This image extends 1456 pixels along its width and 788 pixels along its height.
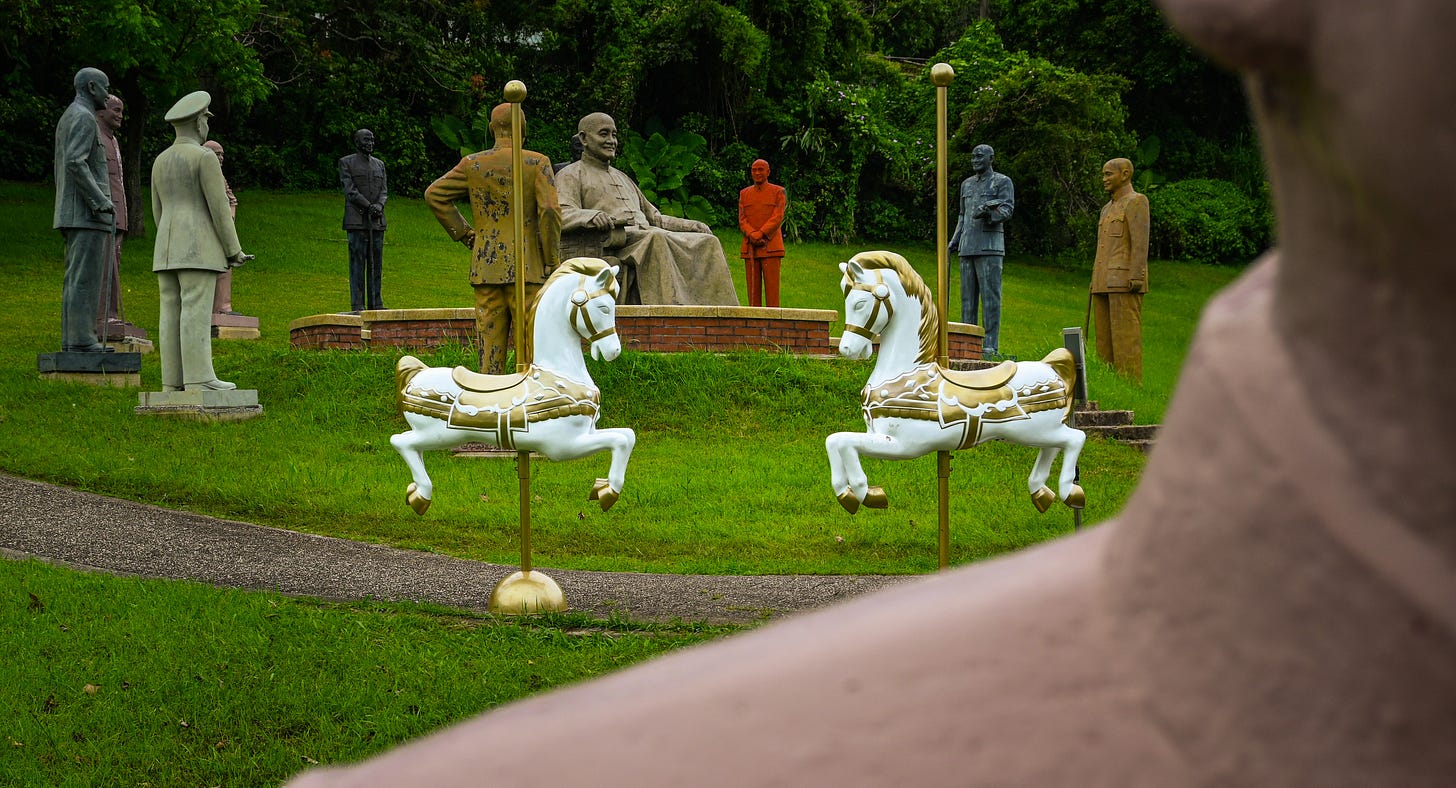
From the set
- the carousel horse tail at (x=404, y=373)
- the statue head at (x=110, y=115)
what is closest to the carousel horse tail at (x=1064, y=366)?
the carousel horse tail at (x=404, y=373)

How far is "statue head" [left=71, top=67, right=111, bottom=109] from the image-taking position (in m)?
10.4

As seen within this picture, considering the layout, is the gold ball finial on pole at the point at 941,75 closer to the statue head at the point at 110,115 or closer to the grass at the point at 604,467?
the grass at the point at 604,467

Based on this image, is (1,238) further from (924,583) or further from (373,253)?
(924,583)

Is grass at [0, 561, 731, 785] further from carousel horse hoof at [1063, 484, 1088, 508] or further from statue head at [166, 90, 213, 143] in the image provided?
statue head at [166, 90, 213, 143]

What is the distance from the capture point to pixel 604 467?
965 cm

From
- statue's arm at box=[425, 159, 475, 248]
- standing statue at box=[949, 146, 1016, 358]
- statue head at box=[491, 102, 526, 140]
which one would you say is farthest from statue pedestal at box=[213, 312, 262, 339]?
standing statue at box=[949, 146, 1016, 358]

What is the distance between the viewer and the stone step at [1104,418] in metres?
11.2

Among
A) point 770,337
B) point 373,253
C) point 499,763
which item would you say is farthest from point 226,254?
point 499,763

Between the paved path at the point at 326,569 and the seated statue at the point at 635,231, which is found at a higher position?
the seated statue at the point at 635,231

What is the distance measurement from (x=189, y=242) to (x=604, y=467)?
11.6 feet

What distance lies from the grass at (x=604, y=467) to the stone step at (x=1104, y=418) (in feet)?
1.12

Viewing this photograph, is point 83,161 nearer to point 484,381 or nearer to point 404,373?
point 404,373

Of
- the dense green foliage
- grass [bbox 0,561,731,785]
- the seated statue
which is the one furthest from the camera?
the dense green foliage

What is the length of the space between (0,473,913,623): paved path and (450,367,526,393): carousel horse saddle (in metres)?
0.95
